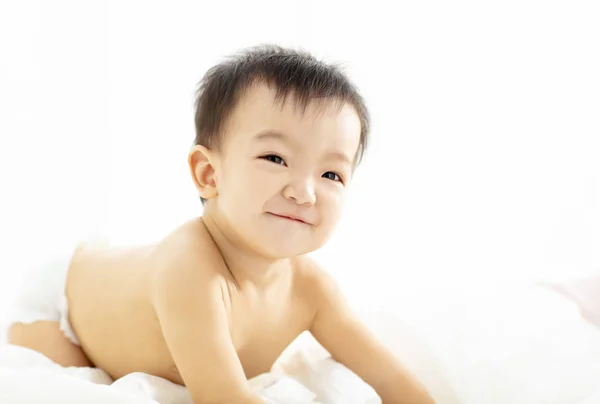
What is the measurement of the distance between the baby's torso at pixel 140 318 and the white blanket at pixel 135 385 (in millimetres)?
40

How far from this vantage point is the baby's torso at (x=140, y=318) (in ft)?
3.85

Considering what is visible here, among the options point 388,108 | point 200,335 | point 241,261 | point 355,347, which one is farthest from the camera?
point 388,108

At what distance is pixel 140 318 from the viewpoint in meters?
1.18

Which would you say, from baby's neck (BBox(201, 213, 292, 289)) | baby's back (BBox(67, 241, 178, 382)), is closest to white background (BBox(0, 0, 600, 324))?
baby's back (BBox(67, 241, 178, 382))

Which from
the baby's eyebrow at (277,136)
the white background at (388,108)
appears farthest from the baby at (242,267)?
the white background at (388,108)

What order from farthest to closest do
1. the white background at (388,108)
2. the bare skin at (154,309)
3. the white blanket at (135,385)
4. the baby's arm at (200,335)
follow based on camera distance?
the white background at (388,108) < the bare skin at (154,309) < the baby's arm at (200,335) < the white blanket at (135,385)

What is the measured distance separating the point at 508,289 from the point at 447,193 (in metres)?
0.59

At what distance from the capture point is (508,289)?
4.65 feet

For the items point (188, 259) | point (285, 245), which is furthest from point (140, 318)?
point (285, 245)

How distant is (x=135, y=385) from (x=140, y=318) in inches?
4.5

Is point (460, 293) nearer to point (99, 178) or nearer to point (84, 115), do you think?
point (99, 178)

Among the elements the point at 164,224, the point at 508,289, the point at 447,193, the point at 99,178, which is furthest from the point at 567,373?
the point at 99,178

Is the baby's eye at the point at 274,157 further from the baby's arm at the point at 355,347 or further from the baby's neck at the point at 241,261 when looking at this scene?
the baby's arm at the point at 355,347

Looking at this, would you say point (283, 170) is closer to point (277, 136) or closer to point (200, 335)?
point (277, 136)
